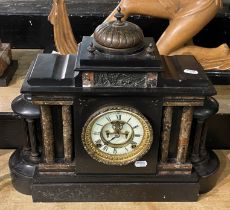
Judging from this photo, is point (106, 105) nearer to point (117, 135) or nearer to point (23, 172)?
point (117, 135)

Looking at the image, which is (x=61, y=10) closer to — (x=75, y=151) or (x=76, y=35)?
(x=76, y=35)

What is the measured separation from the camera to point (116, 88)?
128 cm

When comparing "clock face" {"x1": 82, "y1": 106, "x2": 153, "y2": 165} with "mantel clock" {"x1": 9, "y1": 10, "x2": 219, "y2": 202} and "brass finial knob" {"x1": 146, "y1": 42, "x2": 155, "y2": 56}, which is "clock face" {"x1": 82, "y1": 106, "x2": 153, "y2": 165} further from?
"brass finial knob" {"x1": 146, "y1": 42, "x2": 155, "y2": 56}

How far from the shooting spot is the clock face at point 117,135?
4.39ft

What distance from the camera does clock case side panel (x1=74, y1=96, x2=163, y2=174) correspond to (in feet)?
4.33

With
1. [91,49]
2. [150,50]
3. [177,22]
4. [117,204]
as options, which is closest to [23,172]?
[117,204]

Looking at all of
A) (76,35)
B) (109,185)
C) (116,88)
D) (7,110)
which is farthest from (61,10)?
(109,185)

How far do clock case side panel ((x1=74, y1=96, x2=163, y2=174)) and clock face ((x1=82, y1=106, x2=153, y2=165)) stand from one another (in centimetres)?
2

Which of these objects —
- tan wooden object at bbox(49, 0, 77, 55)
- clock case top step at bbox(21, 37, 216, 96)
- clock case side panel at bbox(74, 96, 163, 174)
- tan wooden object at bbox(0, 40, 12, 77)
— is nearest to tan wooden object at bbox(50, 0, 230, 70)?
tan wooden object at bbox(49, 0, 77, 55)

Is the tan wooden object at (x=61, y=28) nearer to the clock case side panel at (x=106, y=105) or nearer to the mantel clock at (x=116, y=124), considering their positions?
the mantel clock at (x=116, y=124)

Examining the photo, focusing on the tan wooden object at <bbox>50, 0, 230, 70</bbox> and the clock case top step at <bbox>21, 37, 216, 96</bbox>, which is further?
the tan wooden object at <bbox>50, 0, 230, 70</bbox>

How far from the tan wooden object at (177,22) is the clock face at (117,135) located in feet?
1.87

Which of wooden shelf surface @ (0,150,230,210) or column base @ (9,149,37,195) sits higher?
column base @ (9,149,37,195)

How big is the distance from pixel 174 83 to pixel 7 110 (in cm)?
74
